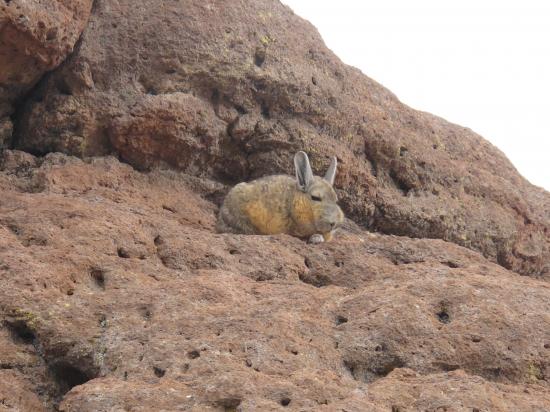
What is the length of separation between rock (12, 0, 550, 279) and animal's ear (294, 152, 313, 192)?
0.88 meters

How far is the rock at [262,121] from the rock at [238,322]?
5.10 ft

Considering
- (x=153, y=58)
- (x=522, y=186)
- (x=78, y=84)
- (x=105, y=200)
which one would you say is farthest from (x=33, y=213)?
(x=522, y=186)

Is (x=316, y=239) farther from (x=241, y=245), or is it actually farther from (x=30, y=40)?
(x=30, y=40)

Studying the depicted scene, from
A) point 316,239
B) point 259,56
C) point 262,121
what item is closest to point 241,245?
point 316,239

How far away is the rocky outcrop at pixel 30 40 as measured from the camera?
28.9 ft

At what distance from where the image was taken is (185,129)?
409 inches

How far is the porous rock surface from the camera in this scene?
6.15 meters

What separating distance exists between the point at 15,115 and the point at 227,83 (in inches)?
98.0

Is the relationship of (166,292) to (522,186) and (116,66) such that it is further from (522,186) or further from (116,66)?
(522,186)

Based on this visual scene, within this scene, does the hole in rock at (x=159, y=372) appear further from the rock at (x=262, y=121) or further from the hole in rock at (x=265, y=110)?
the hole in rock at (x=265, y=110)

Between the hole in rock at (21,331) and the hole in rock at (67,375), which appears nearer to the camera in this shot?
the hole in rock at (67,375)

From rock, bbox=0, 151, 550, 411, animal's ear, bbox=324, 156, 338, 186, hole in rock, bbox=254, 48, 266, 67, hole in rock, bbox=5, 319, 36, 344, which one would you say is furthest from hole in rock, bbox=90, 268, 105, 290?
hole in rock, bbox=254, 48, 266, 67

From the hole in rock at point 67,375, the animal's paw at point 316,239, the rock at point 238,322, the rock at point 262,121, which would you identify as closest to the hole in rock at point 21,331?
the rock at point 238,322

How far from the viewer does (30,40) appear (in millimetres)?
9062
